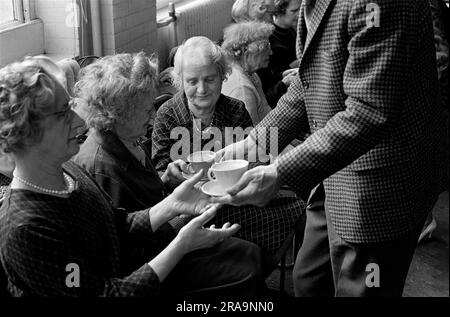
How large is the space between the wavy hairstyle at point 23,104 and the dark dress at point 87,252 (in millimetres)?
134

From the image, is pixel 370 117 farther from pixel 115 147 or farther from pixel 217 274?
pixel 115 147

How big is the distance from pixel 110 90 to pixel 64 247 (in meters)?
0.85

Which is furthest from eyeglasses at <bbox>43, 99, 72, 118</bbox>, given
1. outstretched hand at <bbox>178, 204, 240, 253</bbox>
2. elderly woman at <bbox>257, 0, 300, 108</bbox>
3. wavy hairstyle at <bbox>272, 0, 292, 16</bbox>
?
wavy hairstyle at <bbox>272, 0, 292, 16</bbox>

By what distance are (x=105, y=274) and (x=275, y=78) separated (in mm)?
2820

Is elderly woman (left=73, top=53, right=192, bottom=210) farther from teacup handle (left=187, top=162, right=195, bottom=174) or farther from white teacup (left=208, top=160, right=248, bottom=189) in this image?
white teacup (left=208, top=160, right=248, bottom=189)

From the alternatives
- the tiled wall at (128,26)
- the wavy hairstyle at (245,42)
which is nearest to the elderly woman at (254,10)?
the tiled wall at (128,26)

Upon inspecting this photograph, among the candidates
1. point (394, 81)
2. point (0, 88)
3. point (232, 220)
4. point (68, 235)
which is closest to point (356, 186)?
point (394, 81)

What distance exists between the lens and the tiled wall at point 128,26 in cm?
378

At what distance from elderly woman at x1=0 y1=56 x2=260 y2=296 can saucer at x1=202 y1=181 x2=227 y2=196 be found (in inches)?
1.9

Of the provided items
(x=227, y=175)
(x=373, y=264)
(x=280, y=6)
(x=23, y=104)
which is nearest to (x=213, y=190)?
(x=227, y=175)

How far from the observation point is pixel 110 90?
228 cm

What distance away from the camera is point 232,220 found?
233 cm

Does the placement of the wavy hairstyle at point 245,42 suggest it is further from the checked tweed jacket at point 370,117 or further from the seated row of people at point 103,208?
the checked tweed jacket at point 370,117

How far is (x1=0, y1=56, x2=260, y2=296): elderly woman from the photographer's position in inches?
60.3
